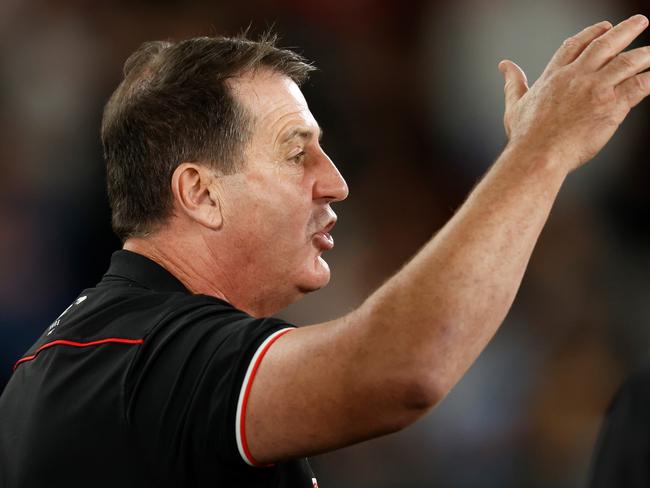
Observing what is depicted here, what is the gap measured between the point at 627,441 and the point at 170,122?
1.13m

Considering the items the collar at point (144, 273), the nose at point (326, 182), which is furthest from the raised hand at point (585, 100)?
the collar at point (144, 273)

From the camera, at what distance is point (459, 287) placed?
1369 mm

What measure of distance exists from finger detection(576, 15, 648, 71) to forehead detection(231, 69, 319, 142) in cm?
75

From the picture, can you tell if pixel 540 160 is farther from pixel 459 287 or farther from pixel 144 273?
pixel 144 273

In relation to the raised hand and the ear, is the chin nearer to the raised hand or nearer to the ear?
the ear

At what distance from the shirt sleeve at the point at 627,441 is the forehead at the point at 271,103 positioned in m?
0.92

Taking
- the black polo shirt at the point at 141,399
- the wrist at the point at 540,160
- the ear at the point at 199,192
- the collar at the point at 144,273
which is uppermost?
the wrist at the point at 540,160

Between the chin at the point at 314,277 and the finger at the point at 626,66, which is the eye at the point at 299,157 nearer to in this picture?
the chin at the point at 314,277

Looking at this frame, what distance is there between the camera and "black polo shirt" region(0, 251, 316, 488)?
1.54m

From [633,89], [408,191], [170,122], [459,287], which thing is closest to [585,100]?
[633,89]

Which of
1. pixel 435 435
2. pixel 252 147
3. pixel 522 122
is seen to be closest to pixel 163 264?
pixel 252 147

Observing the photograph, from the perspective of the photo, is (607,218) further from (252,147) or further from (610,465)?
(610,465)

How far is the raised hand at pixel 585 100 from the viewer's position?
1.50 m

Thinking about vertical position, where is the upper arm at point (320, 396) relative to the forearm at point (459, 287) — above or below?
below
